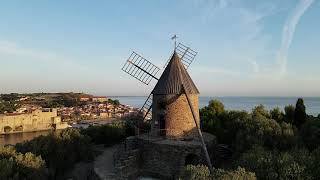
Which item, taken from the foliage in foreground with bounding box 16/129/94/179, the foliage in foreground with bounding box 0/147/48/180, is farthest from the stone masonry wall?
the foliage in foreground with bounding box 0/147/48/180

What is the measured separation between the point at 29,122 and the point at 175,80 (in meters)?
51.4

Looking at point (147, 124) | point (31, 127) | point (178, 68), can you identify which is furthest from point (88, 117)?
point (178, 68)

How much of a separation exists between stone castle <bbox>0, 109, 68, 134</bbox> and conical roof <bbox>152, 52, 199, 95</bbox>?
1764 inches

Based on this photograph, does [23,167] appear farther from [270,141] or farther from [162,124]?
[270,141]

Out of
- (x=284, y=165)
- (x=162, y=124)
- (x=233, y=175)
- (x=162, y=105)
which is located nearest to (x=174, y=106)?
(x=162, y=105)

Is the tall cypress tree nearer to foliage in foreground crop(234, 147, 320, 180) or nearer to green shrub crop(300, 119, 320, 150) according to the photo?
green shrub crop(300, 119, 320, 150)

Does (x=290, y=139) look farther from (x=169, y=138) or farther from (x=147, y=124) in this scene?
(x=147, y=124)

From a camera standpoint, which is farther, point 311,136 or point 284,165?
point 311,136

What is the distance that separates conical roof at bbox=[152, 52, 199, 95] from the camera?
15641 millimetres

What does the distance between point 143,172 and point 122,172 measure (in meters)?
1.37

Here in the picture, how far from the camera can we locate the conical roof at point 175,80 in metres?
15.6

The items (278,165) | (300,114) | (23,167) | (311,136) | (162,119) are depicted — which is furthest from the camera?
(300,114)

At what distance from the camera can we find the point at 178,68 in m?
16.5

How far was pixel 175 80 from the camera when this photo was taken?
52.2 ft
